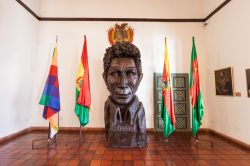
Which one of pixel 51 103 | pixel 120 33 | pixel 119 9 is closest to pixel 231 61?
pixel 120 33

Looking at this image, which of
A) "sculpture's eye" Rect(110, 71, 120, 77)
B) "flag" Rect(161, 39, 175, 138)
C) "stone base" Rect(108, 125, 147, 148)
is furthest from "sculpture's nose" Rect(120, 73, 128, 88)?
"flag" Rect(161, 39, 175, 138)

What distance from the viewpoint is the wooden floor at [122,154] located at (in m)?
2.34

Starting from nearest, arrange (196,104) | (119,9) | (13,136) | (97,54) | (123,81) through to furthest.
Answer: (123,81)
(196,104)
(13,136)
(97,54)
(119,9)

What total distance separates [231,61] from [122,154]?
2.90m

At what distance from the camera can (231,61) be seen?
11.1ft

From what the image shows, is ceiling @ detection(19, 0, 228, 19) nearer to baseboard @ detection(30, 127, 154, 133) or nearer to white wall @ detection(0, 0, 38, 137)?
white wall @ detection(0, 0, 38, 137)

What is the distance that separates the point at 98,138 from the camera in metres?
3.66

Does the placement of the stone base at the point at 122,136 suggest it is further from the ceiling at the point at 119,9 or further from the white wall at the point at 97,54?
the ceiling at the point at 119,9

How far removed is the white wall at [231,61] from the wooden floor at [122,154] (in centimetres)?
48

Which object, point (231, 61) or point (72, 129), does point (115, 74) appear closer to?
point (72, 129)

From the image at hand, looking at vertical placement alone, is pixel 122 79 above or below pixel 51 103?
above

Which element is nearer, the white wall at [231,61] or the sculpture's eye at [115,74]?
the white wall at [231,61]

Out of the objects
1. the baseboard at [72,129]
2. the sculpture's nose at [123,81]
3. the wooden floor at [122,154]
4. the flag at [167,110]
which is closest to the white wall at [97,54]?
the baseboard at [72,129]

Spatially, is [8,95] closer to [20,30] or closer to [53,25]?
[20,30]
